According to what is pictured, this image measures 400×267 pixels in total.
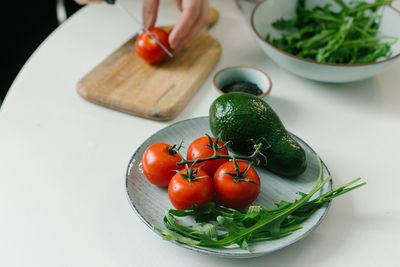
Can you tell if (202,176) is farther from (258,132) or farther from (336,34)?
(336,34)

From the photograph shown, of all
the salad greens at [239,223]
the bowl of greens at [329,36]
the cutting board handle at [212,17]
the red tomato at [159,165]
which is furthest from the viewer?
the cutting board handle at [212,17]

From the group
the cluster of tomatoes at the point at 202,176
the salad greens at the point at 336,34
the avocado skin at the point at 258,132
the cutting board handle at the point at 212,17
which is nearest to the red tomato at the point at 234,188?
the cluster of tomatoes at the point at 202,176

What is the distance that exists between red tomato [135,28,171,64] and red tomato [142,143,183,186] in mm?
551

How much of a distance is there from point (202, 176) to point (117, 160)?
0.33 meters

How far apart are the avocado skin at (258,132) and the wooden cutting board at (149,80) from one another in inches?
11.3

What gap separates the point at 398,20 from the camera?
4.53 feet

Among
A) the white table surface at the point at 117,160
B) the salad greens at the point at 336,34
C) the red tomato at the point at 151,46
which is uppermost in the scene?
the red tomato at the point at 151,46

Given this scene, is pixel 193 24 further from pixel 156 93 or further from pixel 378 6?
pixel 378 6

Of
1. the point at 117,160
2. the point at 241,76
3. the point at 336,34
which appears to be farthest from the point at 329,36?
the point at 117,160

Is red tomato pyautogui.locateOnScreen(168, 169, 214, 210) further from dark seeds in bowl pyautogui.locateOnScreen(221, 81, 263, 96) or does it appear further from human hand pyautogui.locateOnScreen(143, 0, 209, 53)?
human hand pyautogui.locateOnScreen(143, 0, 209, 53)

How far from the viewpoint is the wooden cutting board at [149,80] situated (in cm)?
121

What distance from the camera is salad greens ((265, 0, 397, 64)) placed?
1.29m

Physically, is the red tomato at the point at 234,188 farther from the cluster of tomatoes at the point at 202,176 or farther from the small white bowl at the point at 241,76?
the small white bowl at the point at 241,76

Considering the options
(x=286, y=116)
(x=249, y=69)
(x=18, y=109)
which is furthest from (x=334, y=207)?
(x=18, y=109)
